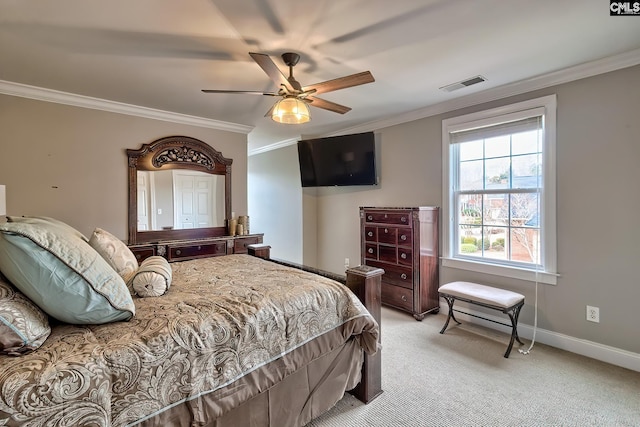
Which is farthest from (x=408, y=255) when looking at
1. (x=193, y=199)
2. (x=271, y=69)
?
(x=193, y=199)

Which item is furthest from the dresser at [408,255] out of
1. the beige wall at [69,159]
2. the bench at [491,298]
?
the beige wall at [69,159]

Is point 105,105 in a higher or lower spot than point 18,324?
higher

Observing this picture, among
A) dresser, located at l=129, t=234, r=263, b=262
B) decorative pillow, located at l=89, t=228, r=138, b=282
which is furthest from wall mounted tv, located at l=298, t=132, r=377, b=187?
decorative pillow, located at l=89, t=228, r=138, b=282

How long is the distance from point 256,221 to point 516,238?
475 centimetres

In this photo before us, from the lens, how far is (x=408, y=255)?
3.46 metres

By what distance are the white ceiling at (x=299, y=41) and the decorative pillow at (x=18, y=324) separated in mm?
1645

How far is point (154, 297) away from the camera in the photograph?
161 centimetres

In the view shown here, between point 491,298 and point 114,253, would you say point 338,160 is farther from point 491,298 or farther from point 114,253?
point 114,253

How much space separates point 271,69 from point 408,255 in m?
2.45

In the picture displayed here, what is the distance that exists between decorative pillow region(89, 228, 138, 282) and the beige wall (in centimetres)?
184

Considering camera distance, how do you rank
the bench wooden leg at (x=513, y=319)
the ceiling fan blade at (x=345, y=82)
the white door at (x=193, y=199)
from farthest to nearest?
the white door at (x=193, y=199) < the bench wooden leg at (x=513, y=319) < the ceiling fan blade at (x=345, y=82)

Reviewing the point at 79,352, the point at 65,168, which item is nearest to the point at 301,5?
the point at 79,352

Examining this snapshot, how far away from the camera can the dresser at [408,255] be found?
11.1 ft

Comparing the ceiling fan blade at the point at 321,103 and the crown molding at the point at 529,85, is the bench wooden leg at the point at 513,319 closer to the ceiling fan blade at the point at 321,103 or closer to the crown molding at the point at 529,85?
the crown molding at the point at 529,85
